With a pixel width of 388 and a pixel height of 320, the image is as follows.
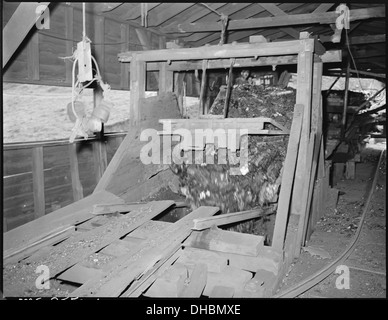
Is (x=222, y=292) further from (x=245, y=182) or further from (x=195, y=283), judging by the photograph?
(x=245, y=182)

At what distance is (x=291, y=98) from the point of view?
590 cm

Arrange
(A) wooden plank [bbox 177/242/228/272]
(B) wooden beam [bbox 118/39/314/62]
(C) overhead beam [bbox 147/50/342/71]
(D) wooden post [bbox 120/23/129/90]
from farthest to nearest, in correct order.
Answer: (D) wooden post [bbox 120/23/129/90] < (C) overhead beam [bbox 147/50/342/71] < (B) wooden beam [bbox 118/39/314/62] < (A) wooden plank [bbox 177/242/228/272]

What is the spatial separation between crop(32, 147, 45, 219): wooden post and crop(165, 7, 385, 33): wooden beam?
11.2 feet

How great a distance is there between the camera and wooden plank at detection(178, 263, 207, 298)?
256cm

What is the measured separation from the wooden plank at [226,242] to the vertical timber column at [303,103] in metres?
0.82

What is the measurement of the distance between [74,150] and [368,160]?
1071 cm

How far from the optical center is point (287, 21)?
5754 mm

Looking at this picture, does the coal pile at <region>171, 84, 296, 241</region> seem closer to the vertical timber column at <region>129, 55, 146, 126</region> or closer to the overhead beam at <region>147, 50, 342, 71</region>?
the vertical timber column at <region>129, 55, 146, 126</region>

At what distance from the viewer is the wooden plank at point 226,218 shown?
3.27 metres

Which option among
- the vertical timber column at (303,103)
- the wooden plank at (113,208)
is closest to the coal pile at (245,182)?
the vertical timber column at (303,103)

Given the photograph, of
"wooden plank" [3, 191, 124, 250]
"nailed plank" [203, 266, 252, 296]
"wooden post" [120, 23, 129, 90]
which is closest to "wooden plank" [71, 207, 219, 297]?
"nailed plank" [203, 266, 252, 296]

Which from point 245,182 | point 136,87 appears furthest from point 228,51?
point 245,182

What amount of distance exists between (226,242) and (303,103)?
1.92m
